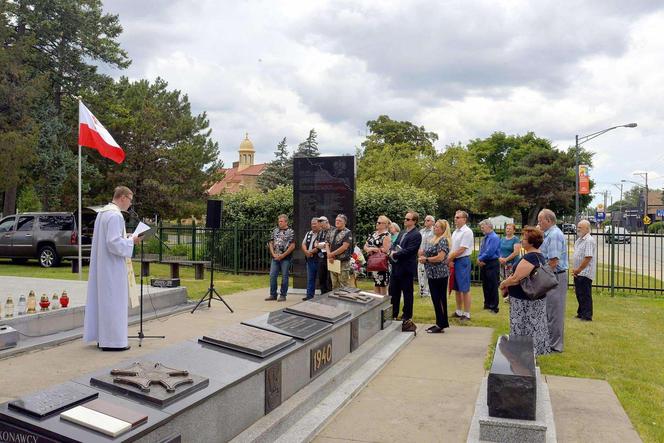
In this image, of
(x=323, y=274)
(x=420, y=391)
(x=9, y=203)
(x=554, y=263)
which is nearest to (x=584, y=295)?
(x=554, y=263)

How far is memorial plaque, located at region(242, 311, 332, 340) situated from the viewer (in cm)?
528

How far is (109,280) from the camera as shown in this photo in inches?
272

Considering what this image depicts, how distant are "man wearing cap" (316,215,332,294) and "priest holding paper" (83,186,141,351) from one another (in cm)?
449

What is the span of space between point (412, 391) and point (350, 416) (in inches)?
39.7

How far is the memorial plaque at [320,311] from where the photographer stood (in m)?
6.14

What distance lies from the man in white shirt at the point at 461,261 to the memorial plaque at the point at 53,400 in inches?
272

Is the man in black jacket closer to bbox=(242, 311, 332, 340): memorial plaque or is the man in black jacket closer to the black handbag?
the black handbag

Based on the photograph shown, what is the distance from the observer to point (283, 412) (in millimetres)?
4531

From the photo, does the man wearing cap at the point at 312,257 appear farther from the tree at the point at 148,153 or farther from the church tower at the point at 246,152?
the church tower at the point at 246,152

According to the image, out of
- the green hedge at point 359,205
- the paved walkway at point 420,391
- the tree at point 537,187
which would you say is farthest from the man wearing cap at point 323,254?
the tree at point 537,187

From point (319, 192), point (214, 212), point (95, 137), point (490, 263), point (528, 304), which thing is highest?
point (95, 137)

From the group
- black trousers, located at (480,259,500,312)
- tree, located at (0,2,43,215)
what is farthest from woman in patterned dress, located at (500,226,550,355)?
tree, located at (0,2,43,215)

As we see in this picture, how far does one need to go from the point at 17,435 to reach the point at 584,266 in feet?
28.4

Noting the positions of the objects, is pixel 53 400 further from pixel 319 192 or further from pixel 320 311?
pixel 319 192
